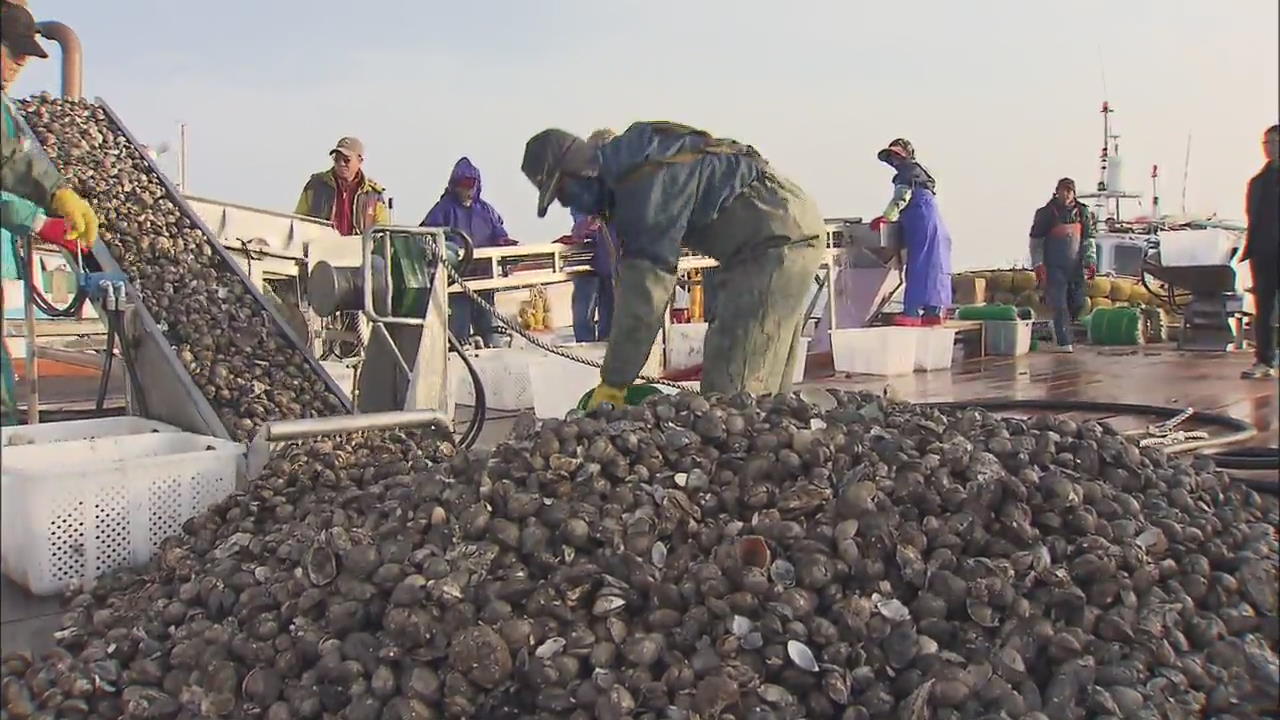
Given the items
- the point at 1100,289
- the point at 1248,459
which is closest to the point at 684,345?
the point at 1248,459

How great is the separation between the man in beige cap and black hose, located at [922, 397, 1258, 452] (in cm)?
392

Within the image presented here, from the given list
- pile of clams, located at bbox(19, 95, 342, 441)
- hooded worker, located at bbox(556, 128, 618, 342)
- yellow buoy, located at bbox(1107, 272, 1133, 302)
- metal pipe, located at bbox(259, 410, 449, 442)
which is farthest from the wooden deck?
yellow buoy, located at bbox(1107, 272, 1133, 302)

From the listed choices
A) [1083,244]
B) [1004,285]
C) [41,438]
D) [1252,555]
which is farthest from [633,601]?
[1004,285]

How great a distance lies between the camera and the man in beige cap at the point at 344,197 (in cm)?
686

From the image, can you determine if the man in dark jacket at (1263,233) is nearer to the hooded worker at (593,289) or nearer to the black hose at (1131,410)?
the black hose at (1131,410)

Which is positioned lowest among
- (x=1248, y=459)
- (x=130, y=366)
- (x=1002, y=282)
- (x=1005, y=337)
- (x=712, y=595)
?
(x=712, y=595)

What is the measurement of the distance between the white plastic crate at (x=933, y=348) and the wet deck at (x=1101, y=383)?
0.54 feet

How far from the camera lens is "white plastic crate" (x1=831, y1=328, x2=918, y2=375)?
755 centimetres

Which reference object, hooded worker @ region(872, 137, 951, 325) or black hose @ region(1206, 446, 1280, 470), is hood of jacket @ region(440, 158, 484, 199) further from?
black hose @ region(1206, 446, 1280, 470)

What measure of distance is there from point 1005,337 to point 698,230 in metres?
6.30

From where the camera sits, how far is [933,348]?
8000 mm

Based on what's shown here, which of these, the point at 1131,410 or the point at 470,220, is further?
the point at 470,220

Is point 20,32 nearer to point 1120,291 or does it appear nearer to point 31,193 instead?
point 31,193

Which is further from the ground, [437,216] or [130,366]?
[437,216]
